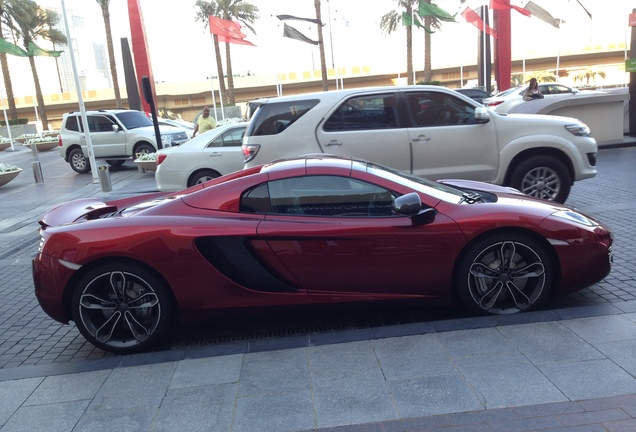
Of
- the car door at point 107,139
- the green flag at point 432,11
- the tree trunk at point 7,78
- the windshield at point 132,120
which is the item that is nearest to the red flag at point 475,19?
the green flag at point 432,11

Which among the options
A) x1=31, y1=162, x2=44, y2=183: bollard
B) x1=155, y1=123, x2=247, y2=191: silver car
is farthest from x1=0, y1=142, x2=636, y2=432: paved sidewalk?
x1=31, y1=162, x2=44, y2=183: bollard

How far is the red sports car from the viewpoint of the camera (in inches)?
166

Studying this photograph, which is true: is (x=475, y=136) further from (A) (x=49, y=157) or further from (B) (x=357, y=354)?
(A) (x=49, y=157)

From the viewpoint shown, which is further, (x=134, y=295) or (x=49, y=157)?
(x=49, y=157)

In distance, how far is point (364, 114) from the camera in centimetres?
793

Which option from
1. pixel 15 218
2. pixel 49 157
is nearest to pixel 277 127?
pixel 15 218

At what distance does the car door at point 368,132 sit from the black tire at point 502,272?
145 inches

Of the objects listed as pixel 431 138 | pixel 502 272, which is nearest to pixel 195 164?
pixel 431 138

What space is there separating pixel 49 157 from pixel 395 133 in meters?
22.2

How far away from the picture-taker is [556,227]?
434cm

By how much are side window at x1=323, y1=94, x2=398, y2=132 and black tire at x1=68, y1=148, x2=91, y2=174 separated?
13.1 metres

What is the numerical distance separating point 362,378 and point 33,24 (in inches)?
1782

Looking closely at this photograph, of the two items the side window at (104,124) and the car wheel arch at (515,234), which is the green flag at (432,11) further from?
the car wheel arch at (515,234)

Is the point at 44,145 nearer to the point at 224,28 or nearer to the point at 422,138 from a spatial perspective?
the point at 224,28
